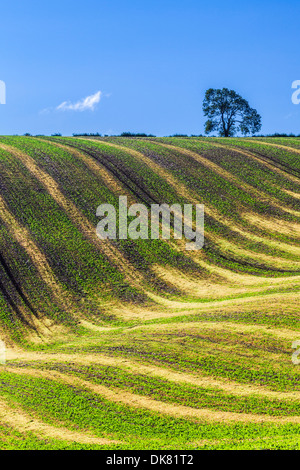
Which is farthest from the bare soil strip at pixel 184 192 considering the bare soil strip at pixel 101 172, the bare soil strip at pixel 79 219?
the bare soil strip at pixel 79 219

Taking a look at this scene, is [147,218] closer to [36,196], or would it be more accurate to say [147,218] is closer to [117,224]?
[117,224]

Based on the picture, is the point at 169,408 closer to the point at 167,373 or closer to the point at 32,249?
the point at 167,373

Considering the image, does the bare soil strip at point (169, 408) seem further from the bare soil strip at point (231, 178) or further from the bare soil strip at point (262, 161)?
the bare soil strip at point (262, 161)

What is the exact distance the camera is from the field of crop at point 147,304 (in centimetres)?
1786

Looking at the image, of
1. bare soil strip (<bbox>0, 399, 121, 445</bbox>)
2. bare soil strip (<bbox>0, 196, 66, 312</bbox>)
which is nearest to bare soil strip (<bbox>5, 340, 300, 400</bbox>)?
bare soil strip (<bbox>0, 399, 121, 445</bbox>)

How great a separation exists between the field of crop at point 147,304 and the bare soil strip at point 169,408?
0.07m

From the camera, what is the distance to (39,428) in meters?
17.5

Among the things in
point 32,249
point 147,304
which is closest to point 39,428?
point 147,304

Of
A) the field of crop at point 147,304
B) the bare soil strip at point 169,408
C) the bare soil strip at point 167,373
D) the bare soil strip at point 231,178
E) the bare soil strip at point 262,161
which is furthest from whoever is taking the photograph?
the bare soil strip at point 262,161

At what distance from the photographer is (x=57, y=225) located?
1658 inches

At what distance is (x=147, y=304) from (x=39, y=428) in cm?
1535

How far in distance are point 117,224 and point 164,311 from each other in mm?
14804
